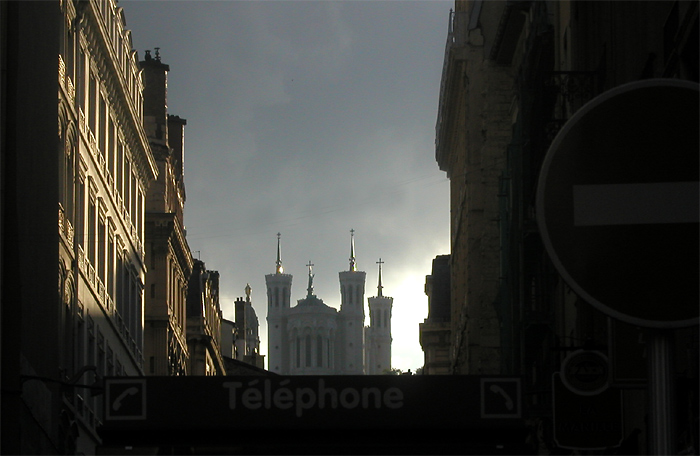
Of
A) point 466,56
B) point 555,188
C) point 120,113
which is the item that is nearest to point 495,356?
point 466,56

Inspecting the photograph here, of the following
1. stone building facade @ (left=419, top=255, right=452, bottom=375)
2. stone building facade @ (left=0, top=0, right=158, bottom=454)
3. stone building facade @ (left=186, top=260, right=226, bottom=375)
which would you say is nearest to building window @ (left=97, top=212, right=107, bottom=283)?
stone building facade @ (left=0, top=0, right=158, bottom=454)

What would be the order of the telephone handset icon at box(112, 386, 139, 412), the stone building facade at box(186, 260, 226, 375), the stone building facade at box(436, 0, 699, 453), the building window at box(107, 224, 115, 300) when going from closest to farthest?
the telephone handset icon at box(112, 386, 139, 412) → the stone building facade at box(436, 0, 699, 453) → the building window at box(107, 224, 115, 300) → the stone building facade at box(186, 260, 226, 375)

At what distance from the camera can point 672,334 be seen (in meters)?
3.95

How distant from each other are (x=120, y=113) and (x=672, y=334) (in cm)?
4504

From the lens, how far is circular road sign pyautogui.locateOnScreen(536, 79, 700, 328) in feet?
13.0

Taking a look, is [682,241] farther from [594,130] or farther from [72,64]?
[72,64]

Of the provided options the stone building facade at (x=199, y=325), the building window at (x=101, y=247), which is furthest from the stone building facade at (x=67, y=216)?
the stone building facade at (x=199, y=325)

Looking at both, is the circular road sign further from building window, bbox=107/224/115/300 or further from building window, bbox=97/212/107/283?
building window, bbox=107/224/115/300

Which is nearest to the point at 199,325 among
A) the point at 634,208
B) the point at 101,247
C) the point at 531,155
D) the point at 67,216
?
the point at 101,247

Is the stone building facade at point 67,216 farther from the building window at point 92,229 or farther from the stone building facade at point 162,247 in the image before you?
the stone building facade at point 162,247

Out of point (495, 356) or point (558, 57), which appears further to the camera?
point (495, 356)

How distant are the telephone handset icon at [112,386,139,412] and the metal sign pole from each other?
7989 mm

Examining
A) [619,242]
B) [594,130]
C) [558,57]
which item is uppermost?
[558,57]

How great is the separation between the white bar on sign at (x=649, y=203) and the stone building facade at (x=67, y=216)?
45.3 ft
